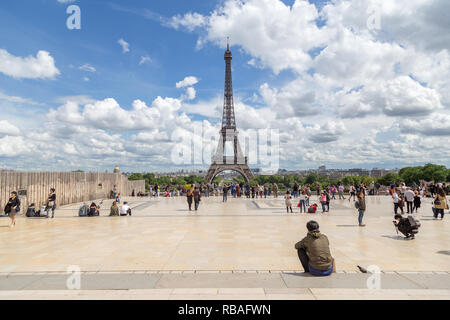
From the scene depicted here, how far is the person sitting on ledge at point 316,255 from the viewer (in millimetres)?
5980

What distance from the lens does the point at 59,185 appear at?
22.5 m

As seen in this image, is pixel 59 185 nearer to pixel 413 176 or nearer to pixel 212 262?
pixel 212 262

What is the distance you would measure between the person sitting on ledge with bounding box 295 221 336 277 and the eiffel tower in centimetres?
6543

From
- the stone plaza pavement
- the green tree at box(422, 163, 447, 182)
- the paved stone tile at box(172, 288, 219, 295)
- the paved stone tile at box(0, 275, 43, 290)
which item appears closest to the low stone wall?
the stone plaza pavement

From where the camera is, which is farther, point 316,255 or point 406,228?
point 406,228

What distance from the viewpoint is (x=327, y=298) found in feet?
15.6

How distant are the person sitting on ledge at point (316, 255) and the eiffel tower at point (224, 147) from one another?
65.4 metres

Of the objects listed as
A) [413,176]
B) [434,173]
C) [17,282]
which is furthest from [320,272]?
[413,176]

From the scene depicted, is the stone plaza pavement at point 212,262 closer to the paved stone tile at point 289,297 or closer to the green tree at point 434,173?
the paved stone tile at point 289,297

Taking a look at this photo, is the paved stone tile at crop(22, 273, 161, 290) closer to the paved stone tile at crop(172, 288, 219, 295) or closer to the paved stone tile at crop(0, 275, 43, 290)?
the paved stone tile at crop(0, 275, 43, 290)

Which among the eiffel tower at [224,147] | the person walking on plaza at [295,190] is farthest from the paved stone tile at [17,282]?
the eiffel tower at [224,147]

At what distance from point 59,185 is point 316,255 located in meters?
21.7
